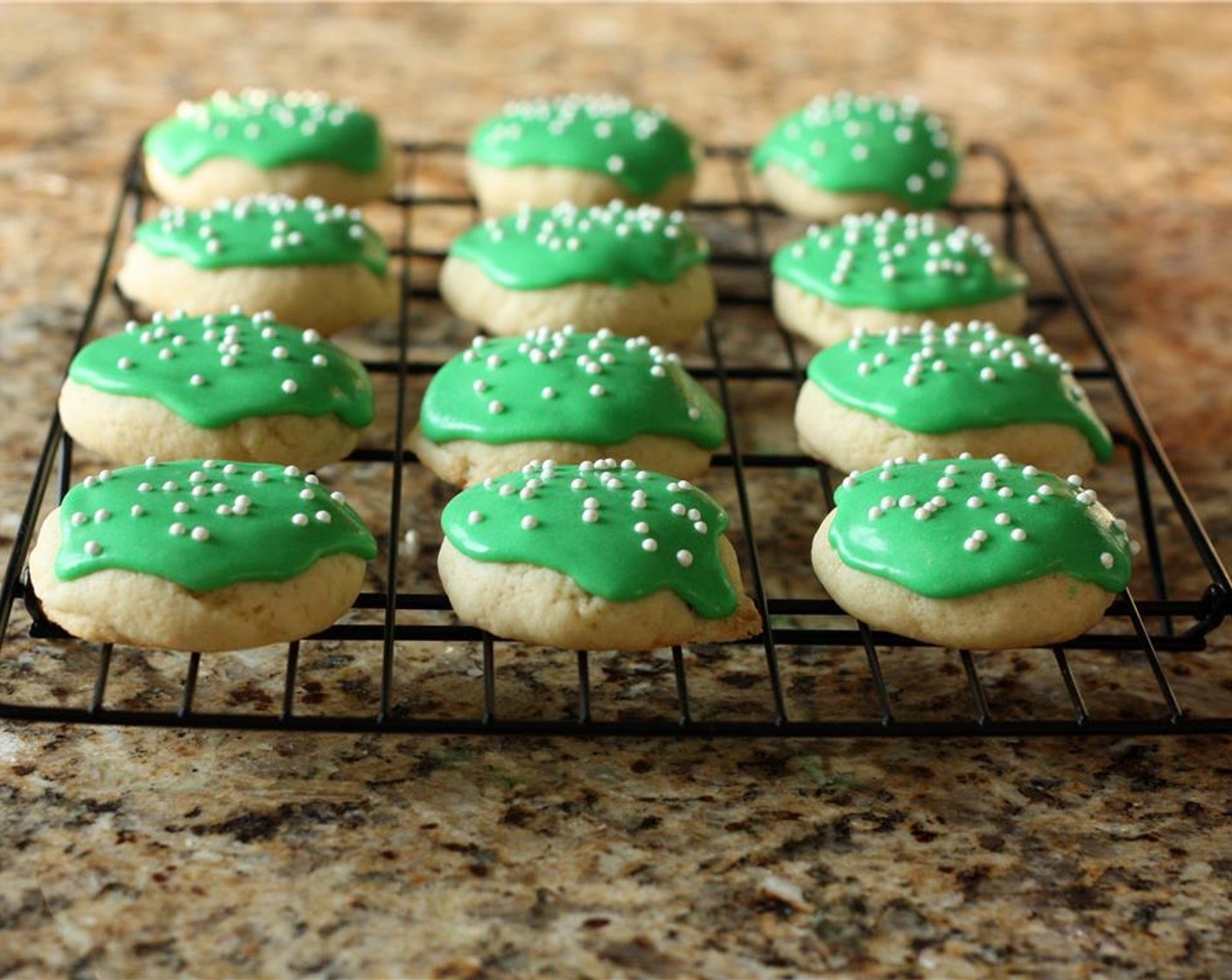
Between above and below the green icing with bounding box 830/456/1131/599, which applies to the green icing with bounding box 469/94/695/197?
A: below

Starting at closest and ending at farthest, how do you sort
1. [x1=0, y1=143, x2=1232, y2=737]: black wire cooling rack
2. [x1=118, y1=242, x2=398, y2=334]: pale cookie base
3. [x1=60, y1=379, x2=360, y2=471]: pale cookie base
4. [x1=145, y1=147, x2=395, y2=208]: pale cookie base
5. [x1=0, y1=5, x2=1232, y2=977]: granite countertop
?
1. [x1=0, y1=5, x2=1232, y2=977]: granite countertop
2. [x1=0, y1=143, x2=1232, y2=737]: black wire cooling rack
3. [x1=60, y1=379, x2=360, y2=471]: pale cookie base
4. [x1=118, y1=242, x2=398, y2=334]: pale cookie base
5. [x1=145, y1=147, x2=395, y2=208]: pale cookie base

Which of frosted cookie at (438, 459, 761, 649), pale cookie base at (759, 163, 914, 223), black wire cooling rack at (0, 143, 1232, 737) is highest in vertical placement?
frosted cookie at (438, 459, 761, 649)

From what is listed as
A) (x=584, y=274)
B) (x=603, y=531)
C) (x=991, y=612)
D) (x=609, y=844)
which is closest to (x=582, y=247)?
(x=584, y=274)

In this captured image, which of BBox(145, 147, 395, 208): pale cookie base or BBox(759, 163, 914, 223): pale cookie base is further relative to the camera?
BBox(759, 163, 914, 223): pale cookie base

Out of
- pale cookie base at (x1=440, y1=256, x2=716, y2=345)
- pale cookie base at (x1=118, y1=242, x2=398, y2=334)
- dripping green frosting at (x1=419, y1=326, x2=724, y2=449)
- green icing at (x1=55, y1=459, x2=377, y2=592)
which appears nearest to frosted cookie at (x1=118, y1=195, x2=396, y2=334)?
pale cookie base at (x1=118, y1=242, x2=398, y2=334)

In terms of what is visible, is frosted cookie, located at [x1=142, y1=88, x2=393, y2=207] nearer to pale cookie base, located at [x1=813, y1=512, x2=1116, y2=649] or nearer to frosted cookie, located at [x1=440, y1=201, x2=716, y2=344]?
frosted cookie, located at [x1=440, y1=201, x2=716, y2=344]

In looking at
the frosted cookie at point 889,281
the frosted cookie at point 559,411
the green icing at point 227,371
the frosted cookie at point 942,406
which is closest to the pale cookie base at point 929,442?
the frosted cookie at point 942,406

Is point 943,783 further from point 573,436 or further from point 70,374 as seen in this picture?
point 70,374
